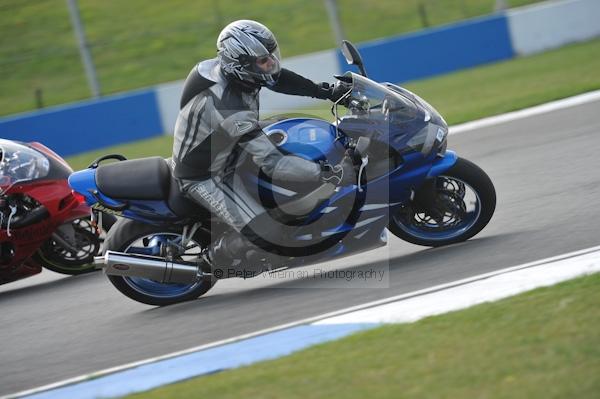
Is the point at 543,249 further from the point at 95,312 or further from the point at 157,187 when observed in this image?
the point at 95,312

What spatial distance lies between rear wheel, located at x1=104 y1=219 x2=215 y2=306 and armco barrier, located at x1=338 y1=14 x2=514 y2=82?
33.8 feet

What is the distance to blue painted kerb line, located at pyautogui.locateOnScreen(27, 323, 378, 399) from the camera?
4887 mm

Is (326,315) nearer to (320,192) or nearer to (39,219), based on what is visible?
(320,192)

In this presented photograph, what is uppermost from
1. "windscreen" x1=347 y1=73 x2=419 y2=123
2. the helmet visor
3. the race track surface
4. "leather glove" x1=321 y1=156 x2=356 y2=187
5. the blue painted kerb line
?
the helmet visor

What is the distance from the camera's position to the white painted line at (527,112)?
11.5m

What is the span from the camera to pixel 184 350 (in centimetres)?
543

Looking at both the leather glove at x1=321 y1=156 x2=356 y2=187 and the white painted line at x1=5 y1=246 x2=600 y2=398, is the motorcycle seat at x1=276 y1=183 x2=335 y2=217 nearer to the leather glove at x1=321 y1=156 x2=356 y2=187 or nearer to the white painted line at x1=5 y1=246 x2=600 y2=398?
the leather glove at x1=321 y1=156 x2=356 y2=187

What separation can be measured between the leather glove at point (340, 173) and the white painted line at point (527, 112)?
5653 mm

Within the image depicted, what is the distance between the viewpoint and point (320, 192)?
6.08 m

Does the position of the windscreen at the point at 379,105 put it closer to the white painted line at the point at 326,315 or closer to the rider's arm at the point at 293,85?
the rider's arm at the point at 293,85

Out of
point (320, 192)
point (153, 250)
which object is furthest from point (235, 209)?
point (153, 250)

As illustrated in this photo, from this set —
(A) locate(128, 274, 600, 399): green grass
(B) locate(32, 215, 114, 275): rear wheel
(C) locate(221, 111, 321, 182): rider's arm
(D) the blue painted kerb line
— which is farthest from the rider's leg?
(B) locate(32, 215, 114, 275): rear wheel

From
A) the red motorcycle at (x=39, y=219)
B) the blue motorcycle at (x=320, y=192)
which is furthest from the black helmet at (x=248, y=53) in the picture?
the red motorcycle at (x=39, y=219)

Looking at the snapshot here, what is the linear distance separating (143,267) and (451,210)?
2.17 m
